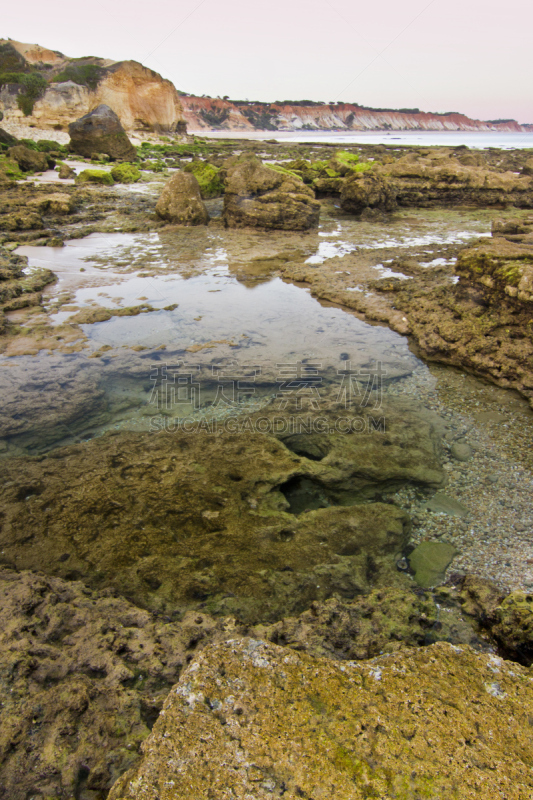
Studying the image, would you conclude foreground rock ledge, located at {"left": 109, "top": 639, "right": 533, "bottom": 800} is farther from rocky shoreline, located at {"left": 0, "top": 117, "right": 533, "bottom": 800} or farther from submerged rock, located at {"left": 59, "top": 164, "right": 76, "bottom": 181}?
submerged rock, located at {"left": 59, "top": 164, "right": 76, "bottom": 181}

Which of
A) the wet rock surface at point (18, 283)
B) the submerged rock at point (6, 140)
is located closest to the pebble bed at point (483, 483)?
the wet rock surface at point (18, 283)

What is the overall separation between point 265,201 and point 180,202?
106 inches

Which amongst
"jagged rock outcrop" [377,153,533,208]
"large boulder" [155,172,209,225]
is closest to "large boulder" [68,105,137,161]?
"large boulder" [155,172,209,225]

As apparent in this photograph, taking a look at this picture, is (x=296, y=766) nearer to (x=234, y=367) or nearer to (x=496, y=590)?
(x=496, y=590)

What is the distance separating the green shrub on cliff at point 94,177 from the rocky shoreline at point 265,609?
1592 cm

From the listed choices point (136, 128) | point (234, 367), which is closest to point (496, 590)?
point (234, 367)

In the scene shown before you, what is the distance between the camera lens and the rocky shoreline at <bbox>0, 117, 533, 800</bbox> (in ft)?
4.50

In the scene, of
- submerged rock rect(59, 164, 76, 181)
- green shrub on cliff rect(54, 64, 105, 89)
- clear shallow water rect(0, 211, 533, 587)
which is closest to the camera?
clear shallow water rect(0, 211, 533, 587)

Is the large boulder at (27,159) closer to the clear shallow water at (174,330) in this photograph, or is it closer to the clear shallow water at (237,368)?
the clear shallow water at (174,330)

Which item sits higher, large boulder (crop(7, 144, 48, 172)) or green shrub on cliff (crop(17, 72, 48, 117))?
green shrub on cliff (crop(17, 72, 48, 117))

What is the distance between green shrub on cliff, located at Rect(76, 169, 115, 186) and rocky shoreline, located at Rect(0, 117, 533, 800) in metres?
15.9

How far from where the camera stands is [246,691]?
154 cm

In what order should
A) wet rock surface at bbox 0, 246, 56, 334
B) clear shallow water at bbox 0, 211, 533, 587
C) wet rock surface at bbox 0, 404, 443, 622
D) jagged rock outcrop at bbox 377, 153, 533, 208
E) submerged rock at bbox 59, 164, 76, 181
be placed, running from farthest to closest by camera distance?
submerged rock at bbox 59, 164, 76, 181 < jagged rock outcrop at bbox 377, 153, 533, 208 < wet rock surface at bbox 0, 246, 56, 334 < clear shallow water at bbox 0, 211, 533, 587 < wet rock surface at bbox 0, 404, 443, 622

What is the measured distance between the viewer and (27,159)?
19500 millimetres
